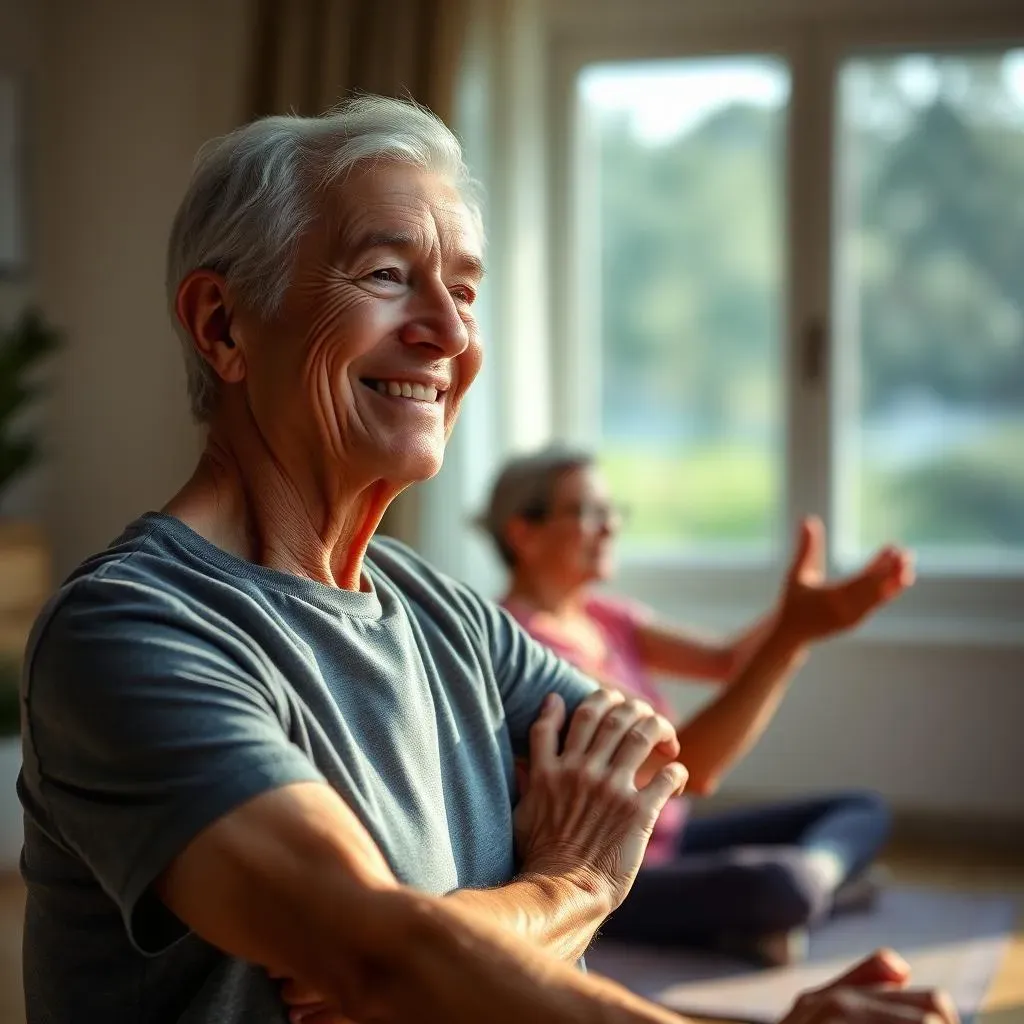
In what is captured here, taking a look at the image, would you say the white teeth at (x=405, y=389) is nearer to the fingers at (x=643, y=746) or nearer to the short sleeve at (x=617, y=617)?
the fingers at (x=643, y=746)

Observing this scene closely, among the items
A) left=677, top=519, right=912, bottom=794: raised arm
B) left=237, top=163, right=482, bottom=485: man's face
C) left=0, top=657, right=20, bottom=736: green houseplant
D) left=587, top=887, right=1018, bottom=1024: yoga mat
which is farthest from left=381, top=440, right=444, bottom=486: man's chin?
left=0, top=657, right=20, bottom=736: green houseplant

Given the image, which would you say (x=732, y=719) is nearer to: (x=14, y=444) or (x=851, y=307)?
(x=851, y=307)

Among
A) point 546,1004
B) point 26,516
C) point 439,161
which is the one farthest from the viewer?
point 26,516

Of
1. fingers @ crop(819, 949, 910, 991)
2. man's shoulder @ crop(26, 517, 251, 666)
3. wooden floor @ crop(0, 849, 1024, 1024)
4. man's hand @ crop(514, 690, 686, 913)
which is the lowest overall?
wooden floor @ crop(0, 849, 1024, 1024)

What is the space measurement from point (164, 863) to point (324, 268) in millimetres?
495

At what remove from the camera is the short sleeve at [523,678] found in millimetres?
1301

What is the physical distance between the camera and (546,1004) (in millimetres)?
821

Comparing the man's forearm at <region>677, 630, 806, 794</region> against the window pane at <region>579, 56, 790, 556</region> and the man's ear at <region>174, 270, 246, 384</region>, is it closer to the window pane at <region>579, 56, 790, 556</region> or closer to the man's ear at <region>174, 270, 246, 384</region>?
the man's ear at <region>174, 270, 246, 384</region>

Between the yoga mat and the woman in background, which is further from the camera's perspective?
the woman in background

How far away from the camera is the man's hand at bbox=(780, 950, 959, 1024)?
2.91 feet

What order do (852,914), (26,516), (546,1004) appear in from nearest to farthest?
(546,1004)
(852,914)
(26,516)

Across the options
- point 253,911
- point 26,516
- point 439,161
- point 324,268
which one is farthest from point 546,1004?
point 26,516

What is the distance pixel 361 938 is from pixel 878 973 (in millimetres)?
382

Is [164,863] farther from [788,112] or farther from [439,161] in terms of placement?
[788,112]
